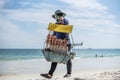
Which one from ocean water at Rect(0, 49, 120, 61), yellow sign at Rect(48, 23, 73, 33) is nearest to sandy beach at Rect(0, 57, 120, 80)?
yellow sign at Rect(48, 23, 73, 33)

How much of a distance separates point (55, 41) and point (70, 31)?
297 millimetres

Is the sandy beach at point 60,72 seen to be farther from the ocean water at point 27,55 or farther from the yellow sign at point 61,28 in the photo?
the ocean water at point 27,55

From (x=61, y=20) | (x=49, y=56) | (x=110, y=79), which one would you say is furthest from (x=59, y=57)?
(x=110, y=79)

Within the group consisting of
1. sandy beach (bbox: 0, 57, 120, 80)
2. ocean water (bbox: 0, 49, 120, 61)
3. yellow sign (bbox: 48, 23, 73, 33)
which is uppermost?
yellow sign (bbox: 48, 23, 73, 33)

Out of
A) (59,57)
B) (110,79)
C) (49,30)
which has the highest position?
(49,30)

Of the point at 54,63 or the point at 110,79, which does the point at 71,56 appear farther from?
the point at 110,79

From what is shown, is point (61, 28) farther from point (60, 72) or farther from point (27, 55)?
point (27, 55)

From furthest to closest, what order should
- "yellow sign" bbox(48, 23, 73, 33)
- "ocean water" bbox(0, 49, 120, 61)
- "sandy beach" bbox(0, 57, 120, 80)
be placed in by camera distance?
"ocean water" bbox(0, 49, 120, 61) < "sandy beach" bbox(0, 57, 120, 80) < "yellow sign" bbox(48, 23, 73, 33)

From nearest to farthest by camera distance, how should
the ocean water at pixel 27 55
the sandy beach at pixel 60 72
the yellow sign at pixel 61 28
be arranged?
the yellow sign at pixel 61 28 < the sandy beach at pixel 60 72 < the ocean water at pixel 27 55

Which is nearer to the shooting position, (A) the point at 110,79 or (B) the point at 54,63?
(B) the point at 54,63

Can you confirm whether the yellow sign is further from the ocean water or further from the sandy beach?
the ocean water

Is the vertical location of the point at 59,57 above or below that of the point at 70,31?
below

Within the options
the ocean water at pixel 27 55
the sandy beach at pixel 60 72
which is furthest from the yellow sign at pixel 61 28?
the ocean water at pixel 27 55

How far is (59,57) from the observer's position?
19.9 feet
